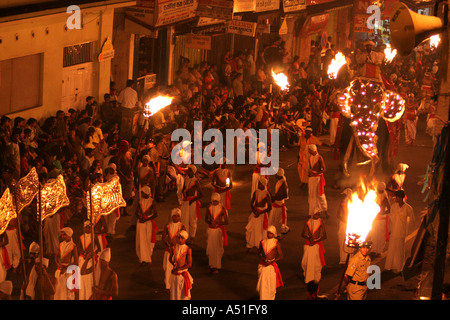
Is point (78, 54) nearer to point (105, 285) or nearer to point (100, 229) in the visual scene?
point (100, 229)

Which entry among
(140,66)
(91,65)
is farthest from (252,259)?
(140,66)

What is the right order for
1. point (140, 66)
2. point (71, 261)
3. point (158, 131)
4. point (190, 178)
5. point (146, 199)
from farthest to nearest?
point (140, 66) < point (158, 131) < point (190, 178) < point (146, 199) < point (71, 261)

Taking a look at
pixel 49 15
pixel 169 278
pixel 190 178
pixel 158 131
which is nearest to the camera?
pixel 169 278

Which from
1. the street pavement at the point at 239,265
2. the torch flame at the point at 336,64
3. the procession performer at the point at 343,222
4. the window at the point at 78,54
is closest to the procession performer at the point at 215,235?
the street pavement at the point at 239,265

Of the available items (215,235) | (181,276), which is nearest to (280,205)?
(215,235)

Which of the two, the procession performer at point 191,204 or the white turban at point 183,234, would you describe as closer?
the white turban at point 183,234

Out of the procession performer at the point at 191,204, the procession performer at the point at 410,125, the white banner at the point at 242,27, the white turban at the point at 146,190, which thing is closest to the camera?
the white turban at the point at 146,190

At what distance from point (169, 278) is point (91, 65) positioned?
376 inches

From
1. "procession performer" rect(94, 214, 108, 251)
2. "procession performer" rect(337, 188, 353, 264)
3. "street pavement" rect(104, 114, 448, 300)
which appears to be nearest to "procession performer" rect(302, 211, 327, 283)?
"street pavement" rect(104, 114, 448, 300)

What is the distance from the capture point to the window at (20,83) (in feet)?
57.7

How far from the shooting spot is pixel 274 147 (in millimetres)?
21562

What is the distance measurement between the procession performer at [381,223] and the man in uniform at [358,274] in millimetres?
2624

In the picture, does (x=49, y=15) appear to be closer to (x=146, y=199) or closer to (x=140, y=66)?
(x=146, y=199)

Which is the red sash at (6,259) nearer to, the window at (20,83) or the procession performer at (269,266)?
the procession performer at (269,266)
